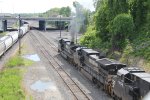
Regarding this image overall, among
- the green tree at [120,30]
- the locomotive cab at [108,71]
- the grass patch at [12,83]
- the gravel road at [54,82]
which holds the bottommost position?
the gravel road at [54,82]

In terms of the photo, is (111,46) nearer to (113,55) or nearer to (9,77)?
(113,55)

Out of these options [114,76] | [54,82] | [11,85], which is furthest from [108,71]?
[11,85]

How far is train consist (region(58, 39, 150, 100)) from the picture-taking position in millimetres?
24516

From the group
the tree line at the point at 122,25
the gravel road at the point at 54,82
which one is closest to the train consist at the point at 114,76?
the gravel road at the point at 54,82

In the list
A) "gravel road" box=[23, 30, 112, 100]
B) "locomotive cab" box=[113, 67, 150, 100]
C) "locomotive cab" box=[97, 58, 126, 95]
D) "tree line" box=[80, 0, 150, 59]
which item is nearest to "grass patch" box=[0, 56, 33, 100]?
"gravel road" box=[23, 30, 112, 100]

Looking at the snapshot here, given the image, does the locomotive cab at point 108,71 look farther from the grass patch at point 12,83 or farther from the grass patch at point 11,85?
the grass patch at point 11,85

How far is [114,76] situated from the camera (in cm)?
3088

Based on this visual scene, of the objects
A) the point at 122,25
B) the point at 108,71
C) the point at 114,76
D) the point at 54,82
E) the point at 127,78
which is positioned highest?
the point at 122,25

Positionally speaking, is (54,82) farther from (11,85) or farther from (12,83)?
(11,85)

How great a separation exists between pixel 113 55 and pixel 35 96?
→ 2181cm

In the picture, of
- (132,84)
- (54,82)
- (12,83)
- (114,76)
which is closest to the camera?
(132,84)

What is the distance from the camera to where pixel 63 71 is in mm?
47938

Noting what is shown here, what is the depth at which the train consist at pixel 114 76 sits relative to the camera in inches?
965

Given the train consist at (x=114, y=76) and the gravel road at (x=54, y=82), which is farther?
the gravel road at (x=54, y=82)
